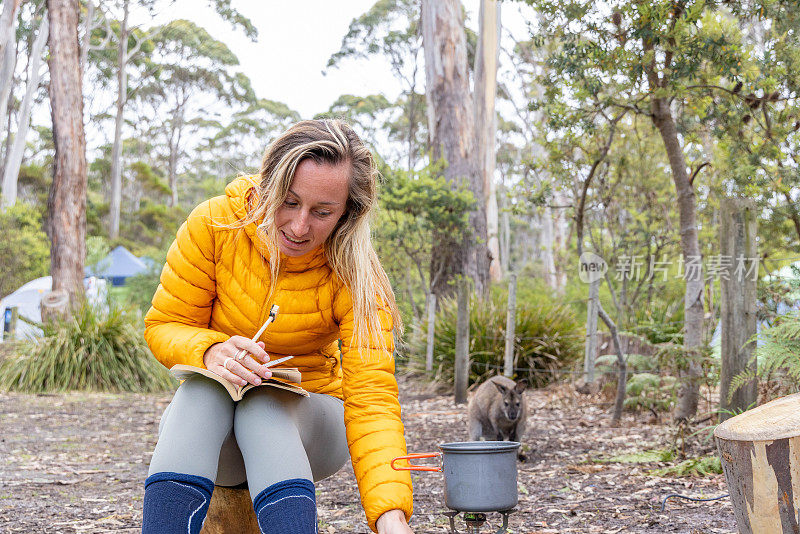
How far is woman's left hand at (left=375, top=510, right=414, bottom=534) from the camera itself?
62.7 inches

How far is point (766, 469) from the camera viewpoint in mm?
1736

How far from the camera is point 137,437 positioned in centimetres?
526

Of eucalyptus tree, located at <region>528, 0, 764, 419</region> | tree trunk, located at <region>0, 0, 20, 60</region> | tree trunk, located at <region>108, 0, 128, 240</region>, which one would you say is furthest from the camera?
tree trunk, located at <region>108, 0, 128, 240</region>

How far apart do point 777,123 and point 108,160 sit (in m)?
26.6

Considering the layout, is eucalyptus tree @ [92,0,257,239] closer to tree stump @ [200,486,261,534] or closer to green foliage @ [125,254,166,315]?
green foliage @ [125,254,166,315]

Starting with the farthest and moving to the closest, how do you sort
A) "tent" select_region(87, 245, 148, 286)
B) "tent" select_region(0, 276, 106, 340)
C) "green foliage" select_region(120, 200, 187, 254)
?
"green foliage" select_region(120, 200, 187, 254)
"tent" select_region(87, 245, 148, 286)
"tent" select_region(0, 276, 106, 340)

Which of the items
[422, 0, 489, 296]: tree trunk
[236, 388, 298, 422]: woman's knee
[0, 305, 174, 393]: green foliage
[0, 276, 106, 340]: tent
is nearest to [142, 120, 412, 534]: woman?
[236, 388, 298, 422]: woman's knee

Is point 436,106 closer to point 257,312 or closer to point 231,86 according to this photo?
point 257,312

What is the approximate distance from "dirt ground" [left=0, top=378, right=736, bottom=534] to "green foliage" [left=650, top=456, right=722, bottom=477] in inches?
2.8

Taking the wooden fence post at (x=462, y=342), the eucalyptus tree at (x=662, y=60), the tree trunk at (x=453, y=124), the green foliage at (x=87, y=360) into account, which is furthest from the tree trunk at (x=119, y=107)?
the eucalyptus tree at (x=662, y=60)

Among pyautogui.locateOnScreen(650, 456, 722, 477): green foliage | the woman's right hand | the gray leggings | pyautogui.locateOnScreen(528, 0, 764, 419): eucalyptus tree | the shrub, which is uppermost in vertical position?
pyautogui.locateOnScreen(528, 0, 764, 419): eucalyptus tree

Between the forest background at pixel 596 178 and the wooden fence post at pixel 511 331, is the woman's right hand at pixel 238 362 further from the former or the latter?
the wooden fence post at pixel 511 331

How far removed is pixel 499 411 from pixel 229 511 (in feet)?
8.09

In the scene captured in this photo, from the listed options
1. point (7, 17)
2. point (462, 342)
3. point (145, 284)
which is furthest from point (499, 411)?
point (145, 284)
